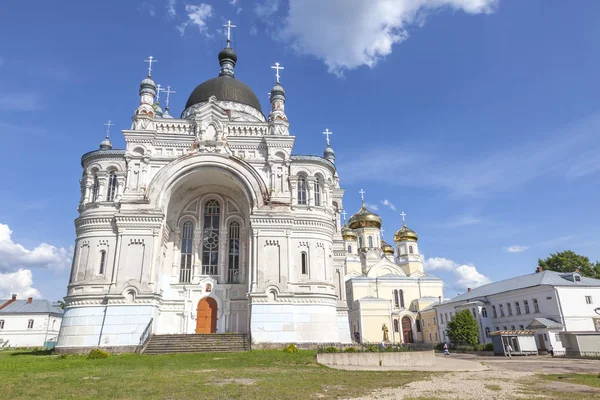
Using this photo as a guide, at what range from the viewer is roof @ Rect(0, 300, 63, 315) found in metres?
51.7

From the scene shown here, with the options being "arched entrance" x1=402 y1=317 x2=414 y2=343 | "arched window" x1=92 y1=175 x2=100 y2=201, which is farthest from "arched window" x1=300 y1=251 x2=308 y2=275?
"arched entrance" x1=402 y1=317 x2=414 y2=343

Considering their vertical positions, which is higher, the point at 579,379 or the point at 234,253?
the point at 234,253

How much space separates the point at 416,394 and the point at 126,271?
2000 centimetres

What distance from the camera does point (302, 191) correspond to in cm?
2845

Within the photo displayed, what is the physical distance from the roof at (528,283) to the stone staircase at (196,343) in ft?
81.9

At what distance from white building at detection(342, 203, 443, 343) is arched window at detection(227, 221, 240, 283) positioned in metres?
22.8

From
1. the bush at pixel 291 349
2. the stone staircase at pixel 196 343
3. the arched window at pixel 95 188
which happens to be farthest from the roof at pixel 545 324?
A: the arched window at pixel 95 188

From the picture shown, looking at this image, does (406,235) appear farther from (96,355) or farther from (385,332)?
(96,355)

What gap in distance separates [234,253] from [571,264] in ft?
134

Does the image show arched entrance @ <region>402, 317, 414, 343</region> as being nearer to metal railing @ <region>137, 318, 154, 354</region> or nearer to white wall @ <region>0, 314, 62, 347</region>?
metal railing @ <region>137, 318, 154, 354</region>

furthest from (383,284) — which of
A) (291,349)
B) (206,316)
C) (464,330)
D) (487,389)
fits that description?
(487,389)

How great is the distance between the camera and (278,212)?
87.4ft

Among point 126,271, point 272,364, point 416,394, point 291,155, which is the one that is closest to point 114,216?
point 126,271

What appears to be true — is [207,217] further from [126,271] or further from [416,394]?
[416,394]
